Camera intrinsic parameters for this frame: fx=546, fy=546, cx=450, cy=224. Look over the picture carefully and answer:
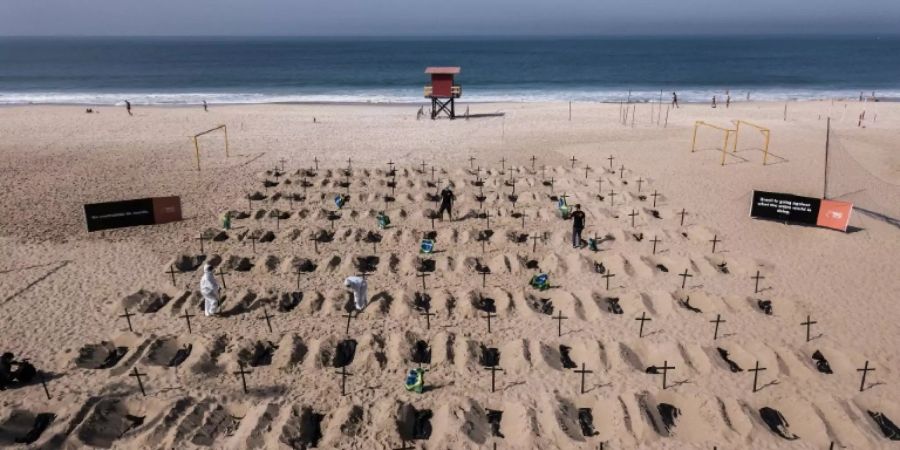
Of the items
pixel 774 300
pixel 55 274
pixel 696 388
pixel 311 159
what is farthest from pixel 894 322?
pixel 311 159

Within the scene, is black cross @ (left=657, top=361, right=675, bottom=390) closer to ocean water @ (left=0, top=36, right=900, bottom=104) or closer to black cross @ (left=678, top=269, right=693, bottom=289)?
black cross @ (left=678, top=269, right=693, bottom=289)

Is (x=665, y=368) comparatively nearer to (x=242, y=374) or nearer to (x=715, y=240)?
(x=715, y=240)

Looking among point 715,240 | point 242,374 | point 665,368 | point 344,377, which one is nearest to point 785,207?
point 715,240

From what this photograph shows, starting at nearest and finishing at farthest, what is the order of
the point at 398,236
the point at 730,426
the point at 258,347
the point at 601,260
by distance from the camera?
the point at 730,426
the point at 258,347
the point at 601,260
the point at 398,236

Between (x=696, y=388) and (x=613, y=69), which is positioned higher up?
(x=613, y=69)

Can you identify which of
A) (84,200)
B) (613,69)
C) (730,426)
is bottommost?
(730,426)

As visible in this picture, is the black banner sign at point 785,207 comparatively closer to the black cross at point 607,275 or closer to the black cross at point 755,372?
the black cross at point 607,275

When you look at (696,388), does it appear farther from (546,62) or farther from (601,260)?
(546,62)

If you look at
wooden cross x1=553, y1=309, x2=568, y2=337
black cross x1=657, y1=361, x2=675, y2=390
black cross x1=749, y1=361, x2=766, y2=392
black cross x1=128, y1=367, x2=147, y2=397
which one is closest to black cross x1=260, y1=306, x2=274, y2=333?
black cross x1=128, y1=367, x2=147, y2=397
